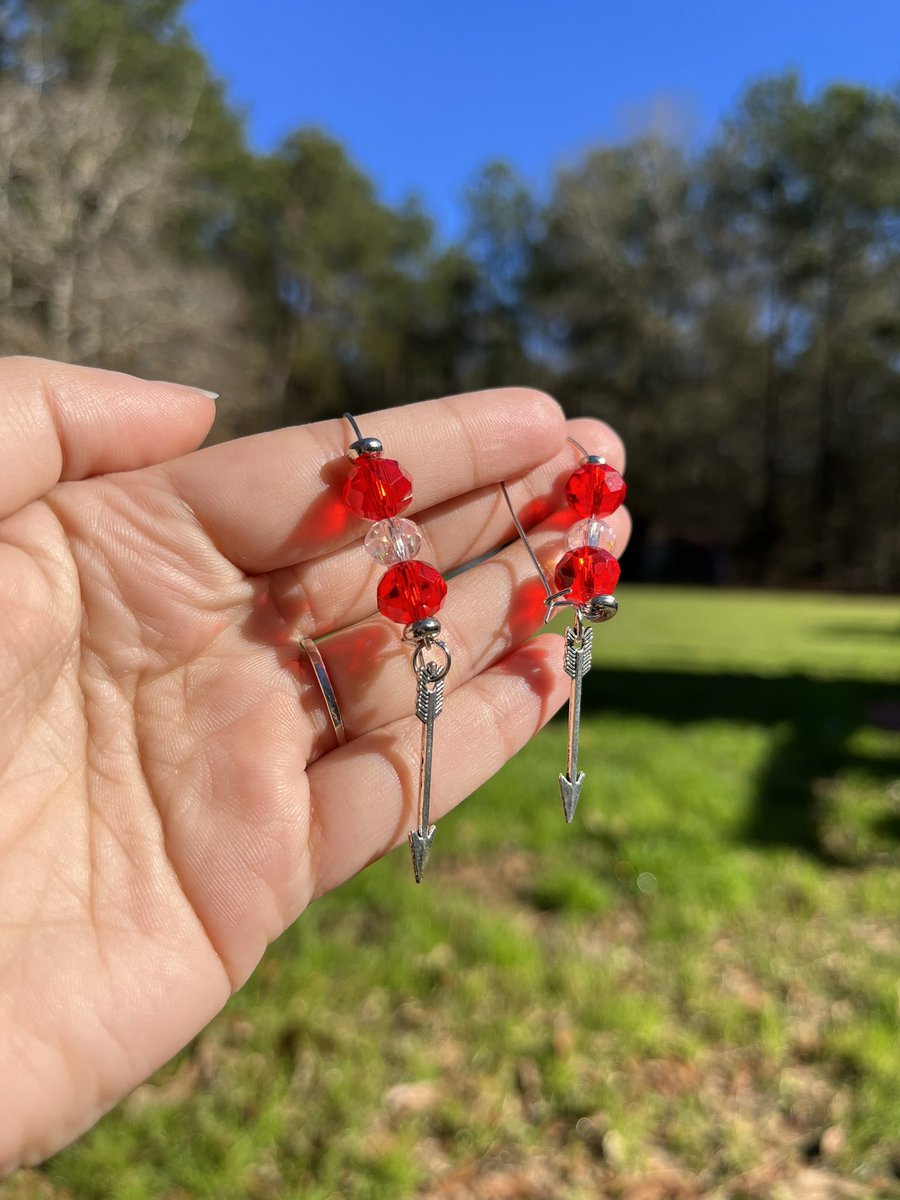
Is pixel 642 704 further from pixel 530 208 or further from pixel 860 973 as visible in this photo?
pixel 530 208

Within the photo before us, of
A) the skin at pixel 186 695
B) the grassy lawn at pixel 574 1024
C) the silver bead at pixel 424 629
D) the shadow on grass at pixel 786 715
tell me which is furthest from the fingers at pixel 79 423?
the shadow on grass at pixel 786 715

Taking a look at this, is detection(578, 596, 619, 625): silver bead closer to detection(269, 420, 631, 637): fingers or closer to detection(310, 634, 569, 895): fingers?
detection(310, 634, 569, 895): fingers

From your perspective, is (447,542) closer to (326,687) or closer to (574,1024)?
(326,687)

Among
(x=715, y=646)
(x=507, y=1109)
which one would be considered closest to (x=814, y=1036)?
(x=507, y=1109)

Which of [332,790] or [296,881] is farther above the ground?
[332,790]

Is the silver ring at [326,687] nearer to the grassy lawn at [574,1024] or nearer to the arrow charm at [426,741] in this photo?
the arrow charm at [426,741]

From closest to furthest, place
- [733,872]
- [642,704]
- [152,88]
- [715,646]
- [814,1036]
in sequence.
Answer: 1. [814,1036]
2. [733,872]
3. [642,704]
4. [715,646]
5. [152,88]
